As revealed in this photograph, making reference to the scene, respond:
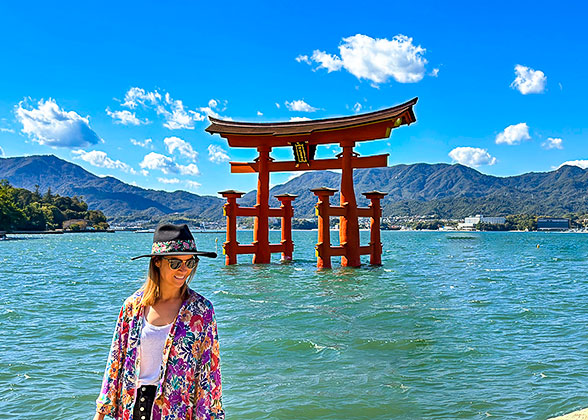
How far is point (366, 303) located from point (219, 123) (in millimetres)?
13553

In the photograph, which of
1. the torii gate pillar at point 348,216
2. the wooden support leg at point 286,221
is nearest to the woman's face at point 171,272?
the torii gate pillar at point 348,216

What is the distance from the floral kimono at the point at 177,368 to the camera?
8.80 feet

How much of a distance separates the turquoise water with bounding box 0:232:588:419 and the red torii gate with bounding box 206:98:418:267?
4.66 m

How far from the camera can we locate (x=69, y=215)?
127 m

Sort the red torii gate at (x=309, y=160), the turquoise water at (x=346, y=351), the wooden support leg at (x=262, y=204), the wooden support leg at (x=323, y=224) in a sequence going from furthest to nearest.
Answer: the wooden support leg at (x=262, y=204) → the red torii gate at (x=309, y=160) → the wooden support leg at (x=323, y=224) → the turquoise water at (x=346, y=351)

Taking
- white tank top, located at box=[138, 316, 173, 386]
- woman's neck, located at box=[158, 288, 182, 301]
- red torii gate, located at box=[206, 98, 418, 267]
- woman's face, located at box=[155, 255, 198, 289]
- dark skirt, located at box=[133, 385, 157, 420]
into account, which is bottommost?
dark skirt, located at box=[133, 385, 157, 420]

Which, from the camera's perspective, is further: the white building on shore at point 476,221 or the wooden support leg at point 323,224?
the white building on shore at point 476,221

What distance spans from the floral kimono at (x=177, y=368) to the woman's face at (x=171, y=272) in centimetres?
10

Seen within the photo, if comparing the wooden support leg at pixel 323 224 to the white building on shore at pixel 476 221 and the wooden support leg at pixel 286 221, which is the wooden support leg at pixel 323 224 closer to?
the wooden support leg at pixel 286 221

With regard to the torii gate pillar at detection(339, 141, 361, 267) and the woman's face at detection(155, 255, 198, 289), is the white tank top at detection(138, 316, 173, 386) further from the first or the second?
the torii gate pillar at detection(339, 141, 361, 267)

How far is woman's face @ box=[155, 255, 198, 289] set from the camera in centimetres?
280

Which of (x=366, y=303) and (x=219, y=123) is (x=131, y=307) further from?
(x=219, y=123)

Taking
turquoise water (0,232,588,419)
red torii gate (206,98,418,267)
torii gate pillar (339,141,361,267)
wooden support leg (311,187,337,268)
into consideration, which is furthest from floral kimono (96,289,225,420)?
torii gate pillar (339,141,361,267)

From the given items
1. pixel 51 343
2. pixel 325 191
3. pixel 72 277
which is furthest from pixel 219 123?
pixel 51 343
